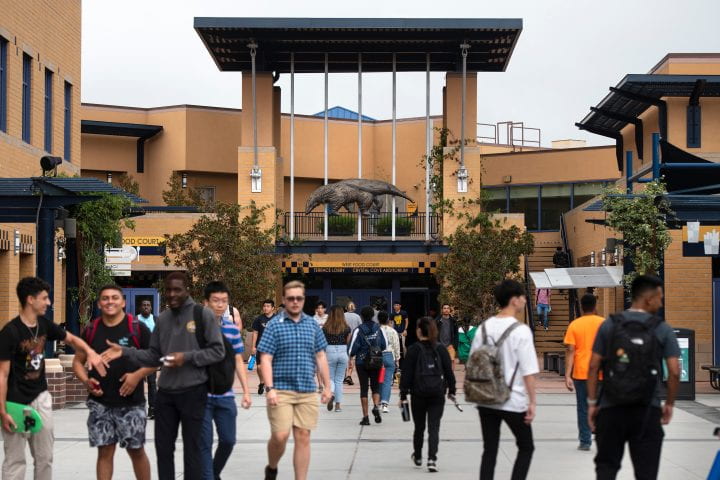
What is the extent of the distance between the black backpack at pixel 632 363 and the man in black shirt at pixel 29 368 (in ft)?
12.5

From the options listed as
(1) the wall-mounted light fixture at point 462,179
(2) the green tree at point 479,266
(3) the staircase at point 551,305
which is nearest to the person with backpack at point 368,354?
(2) the green tree at point 479,266

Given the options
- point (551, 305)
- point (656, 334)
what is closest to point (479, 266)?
point (551, 305)

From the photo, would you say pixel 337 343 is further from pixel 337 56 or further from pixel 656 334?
pixel 337 56

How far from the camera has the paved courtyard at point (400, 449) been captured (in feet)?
42.7

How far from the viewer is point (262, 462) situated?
13.8m

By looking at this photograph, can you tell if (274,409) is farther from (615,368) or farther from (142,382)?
(615,368)

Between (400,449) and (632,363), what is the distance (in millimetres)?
6505

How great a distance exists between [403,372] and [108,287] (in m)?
4.50

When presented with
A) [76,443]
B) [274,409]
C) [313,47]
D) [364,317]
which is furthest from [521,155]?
[274,409]

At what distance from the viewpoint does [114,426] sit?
1009cm

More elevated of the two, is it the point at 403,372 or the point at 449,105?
the point at 449,105

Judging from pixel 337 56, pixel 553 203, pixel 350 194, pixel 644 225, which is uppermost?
pixel 337 56

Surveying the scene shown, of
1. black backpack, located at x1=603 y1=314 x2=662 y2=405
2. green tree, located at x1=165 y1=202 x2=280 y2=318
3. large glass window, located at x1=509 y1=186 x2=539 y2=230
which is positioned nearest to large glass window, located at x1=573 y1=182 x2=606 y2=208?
large glass window, located at x1=509 y1=186 x2=539 y2=230

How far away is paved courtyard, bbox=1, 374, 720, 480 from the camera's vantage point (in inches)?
513
